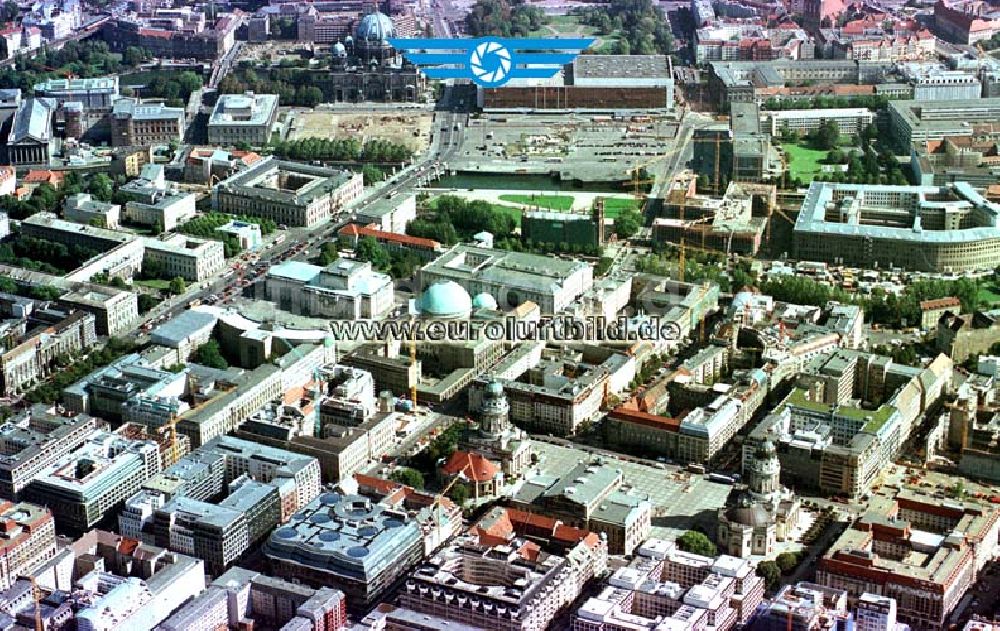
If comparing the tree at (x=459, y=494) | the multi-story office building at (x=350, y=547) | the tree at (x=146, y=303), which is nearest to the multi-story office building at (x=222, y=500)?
the multi-story office building at (x=350, y=547)

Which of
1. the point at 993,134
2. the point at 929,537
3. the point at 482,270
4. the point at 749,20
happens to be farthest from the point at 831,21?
the point at 929,537

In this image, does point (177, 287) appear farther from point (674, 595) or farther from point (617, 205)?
point (674, 595)

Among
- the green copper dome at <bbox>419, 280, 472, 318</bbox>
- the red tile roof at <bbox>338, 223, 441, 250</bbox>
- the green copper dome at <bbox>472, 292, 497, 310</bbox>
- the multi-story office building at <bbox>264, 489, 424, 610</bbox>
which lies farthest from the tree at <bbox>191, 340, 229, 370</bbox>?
the multi-story office building at <bbox>264, 489, 424, 610</bbox>

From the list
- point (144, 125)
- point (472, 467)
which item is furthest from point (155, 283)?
point (472, 467)

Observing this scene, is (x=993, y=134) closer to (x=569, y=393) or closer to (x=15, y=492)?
(x=569, y=393)

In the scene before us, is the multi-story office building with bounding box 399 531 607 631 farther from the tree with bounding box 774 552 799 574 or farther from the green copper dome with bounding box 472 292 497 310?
the green copper dome with bounding box 472 292 497 310

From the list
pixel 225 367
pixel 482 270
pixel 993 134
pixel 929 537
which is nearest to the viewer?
pixel 929 537

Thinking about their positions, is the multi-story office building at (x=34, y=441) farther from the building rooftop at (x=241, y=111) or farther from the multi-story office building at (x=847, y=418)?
the building rooftop at (x=241, y=111)
